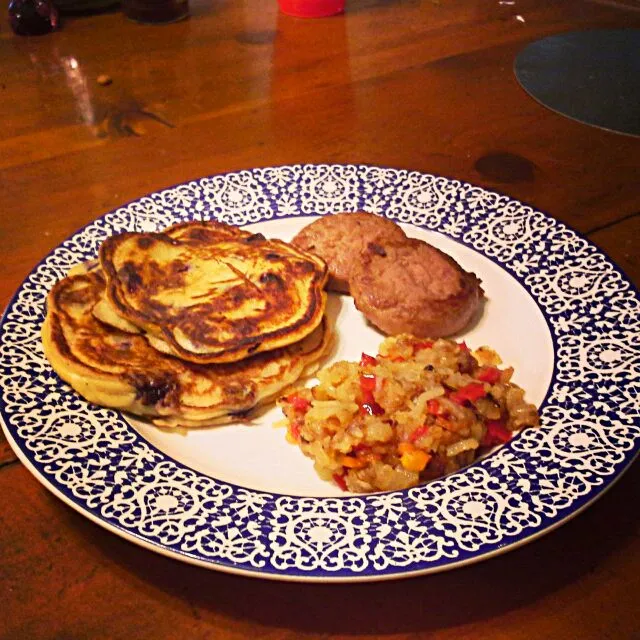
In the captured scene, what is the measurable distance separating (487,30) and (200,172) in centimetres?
203

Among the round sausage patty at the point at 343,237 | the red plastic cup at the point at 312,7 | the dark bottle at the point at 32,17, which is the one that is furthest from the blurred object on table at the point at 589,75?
the dark bottle at the point at 32,17

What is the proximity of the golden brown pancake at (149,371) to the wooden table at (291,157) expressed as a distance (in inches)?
10.1

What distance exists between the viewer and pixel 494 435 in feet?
5.43

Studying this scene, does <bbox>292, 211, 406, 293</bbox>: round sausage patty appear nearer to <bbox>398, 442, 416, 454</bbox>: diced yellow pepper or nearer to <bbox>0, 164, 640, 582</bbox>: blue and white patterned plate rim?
<bbox>0, 164, 640, 582</bbox>: blue and white patterned plate rim

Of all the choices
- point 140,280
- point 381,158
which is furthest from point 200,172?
point 140,280

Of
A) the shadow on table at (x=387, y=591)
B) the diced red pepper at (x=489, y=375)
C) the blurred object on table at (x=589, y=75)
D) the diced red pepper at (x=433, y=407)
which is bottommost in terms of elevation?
the shadow on table at (x=387, y=591)

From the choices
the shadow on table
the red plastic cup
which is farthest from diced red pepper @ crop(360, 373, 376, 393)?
the red plastic cup

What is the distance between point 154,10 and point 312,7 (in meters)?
0.85

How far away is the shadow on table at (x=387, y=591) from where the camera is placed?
1.35 metres

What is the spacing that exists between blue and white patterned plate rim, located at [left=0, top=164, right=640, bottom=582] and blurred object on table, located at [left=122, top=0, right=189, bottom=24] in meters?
2.27

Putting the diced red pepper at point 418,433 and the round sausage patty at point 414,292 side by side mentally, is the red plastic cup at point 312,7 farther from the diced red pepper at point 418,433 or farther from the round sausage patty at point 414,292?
the diced red pepper at point 418,433

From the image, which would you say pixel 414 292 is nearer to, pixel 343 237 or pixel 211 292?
pixel 343 237

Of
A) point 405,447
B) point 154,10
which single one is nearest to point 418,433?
point 405,447

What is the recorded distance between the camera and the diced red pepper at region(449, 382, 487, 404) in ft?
5.48
